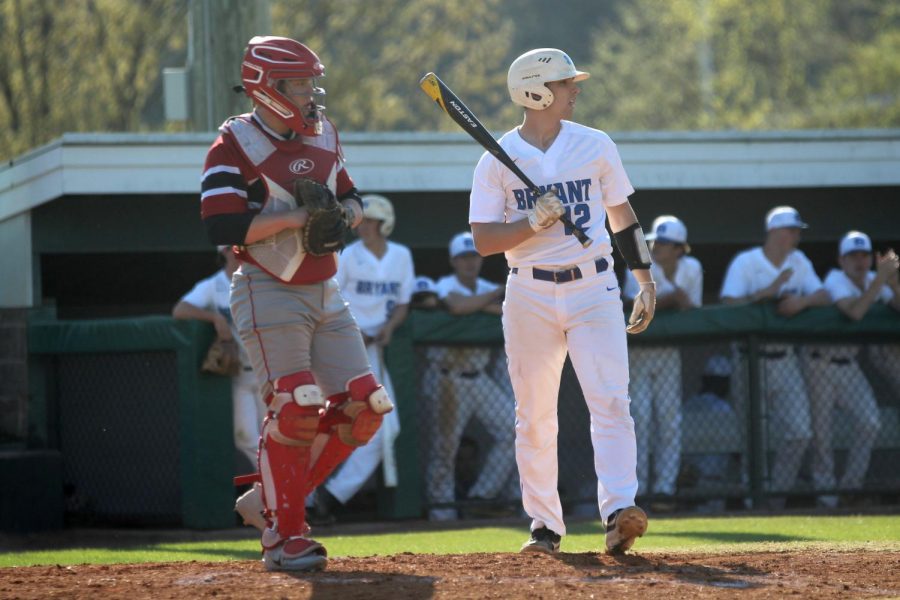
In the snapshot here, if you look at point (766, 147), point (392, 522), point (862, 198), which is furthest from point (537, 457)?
point (862, 198)

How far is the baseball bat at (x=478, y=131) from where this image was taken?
576 centimetres

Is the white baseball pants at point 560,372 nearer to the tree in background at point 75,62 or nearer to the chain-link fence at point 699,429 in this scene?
the chain-link fence at point 699,429

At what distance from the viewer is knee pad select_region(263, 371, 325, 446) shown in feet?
17.2

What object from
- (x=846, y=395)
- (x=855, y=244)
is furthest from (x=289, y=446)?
(x=855, y=244)

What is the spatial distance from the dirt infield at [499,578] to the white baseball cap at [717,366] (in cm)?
405

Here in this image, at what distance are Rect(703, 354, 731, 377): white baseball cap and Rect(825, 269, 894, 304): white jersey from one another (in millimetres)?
907

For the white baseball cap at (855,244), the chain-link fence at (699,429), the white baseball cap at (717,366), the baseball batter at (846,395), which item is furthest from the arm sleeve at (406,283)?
the white baseball cap at (855,244)

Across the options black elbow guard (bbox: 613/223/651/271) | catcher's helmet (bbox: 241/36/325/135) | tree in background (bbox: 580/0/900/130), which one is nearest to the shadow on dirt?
black elbow guard (bbox: 613/223/651/271)

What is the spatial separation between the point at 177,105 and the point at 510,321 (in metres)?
6.08

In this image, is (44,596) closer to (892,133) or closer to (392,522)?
(392,522)

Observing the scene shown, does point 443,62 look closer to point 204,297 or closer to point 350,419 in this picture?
point 204,297

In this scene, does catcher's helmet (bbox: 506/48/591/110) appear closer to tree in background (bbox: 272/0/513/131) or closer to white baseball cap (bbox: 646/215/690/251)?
white baseball cap (bbox: 646/215/690/251)

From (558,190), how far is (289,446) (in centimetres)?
153

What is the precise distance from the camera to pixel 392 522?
945 cm
